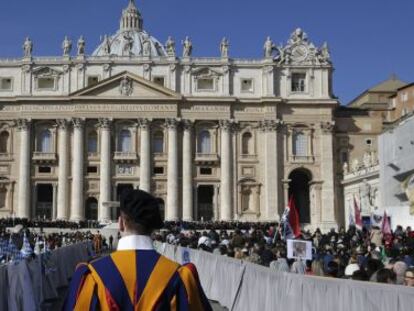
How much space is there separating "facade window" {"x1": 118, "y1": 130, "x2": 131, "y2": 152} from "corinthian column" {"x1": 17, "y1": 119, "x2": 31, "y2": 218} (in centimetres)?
876

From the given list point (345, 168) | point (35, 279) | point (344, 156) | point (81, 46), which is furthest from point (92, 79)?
point (35, 279)

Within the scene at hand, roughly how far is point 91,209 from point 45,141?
807 centimetres

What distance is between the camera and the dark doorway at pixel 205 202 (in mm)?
70688

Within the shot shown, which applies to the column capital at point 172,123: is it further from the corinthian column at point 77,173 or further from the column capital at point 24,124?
the column capital at point 24,124

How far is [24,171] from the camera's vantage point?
2692 inches

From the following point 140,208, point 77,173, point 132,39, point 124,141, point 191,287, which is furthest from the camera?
point 132,39

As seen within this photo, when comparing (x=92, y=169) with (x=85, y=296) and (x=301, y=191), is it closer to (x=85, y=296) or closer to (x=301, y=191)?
(x=301, y=191)

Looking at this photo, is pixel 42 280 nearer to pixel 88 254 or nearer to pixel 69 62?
pixel 88 254

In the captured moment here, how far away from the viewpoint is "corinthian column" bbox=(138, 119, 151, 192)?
225 ft

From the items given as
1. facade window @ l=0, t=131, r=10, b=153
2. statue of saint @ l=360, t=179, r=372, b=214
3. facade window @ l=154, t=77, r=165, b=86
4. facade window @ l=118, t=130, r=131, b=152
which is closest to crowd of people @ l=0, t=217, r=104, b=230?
facade window @ l=0, t=131, r=10, b=153

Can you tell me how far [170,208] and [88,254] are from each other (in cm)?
3574

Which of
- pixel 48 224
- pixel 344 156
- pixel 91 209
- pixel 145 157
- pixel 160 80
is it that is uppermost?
pixel 160 80

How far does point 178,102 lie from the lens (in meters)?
69.5

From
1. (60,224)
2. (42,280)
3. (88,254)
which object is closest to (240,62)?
(60,224)
